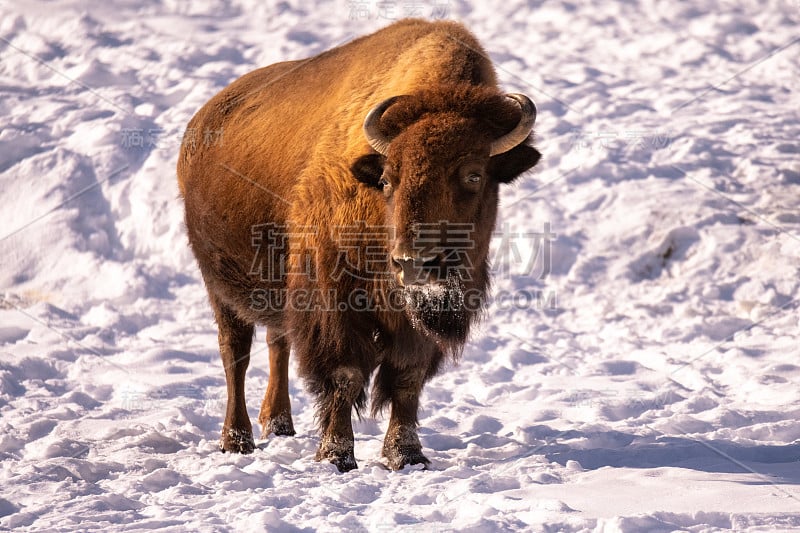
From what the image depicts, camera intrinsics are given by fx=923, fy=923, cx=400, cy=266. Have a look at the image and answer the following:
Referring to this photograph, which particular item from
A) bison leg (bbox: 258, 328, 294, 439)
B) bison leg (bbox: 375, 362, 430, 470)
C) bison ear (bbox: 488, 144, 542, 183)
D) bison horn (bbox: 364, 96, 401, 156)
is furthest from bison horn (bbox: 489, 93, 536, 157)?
bison leg (bbox: 258, 328, 294, 439)

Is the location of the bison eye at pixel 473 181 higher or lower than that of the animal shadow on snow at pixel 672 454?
higher

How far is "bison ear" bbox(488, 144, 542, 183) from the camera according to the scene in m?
5.79

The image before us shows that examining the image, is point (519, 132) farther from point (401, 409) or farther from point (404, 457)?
point (404, 457)

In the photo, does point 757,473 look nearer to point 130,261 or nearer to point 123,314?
point 123,314

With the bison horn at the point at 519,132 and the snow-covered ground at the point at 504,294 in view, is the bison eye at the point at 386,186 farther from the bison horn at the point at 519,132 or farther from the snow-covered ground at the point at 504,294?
the snow-covered ground at the point at 504,294

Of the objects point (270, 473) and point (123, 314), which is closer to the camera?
point (270, 473)

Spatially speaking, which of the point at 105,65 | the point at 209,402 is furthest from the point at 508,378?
the point at 105,65

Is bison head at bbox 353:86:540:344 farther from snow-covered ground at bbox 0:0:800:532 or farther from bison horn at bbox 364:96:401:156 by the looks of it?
snow-covered ground at bbox 0:0:800:532

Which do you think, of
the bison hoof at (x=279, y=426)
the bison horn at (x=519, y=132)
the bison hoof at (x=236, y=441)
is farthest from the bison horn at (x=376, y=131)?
the bison hoof at (x=279, y=426)

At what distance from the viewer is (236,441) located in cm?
670

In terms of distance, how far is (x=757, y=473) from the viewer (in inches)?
209

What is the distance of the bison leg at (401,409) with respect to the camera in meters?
5.98

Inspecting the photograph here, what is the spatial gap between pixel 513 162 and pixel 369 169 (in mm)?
913

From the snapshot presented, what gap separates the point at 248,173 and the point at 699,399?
3.89 m
